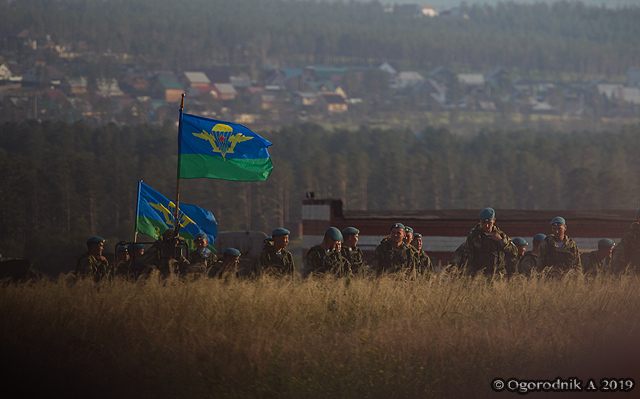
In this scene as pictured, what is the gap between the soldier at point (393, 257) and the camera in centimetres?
1259

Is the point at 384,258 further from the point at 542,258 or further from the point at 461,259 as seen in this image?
the point at 542,258

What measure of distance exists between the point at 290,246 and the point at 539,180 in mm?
61481

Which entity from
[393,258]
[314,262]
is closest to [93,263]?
[314,262]

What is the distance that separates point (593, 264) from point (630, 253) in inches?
43.9

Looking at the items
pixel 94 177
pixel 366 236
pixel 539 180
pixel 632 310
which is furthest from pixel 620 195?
pixel 632 310

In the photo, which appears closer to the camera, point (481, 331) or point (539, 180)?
point (481, 331)

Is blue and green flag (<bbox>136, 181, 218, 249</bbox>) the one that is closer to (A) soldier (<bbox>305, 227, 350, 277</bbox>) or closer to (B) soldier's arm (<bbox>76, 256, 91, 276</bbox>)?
(B) soldier's arm (<bbox>76, 256, 91, 276</bbox>)

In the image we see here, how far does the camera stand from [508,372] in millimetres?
8930

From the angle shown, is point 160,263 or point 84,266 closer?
point 84,266

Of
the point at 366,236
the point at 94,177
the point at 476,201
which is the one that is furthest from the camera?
the point at 476,201

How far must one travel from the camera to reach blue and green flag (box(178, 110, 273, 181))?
48.3ft

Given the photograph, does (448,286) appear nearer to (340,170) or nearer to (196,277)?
(196,277)

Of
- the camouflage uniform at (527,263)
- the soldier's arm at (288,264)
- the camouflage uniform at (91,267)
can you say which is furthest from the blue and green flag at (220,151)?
the camouflage uniform at (527,263)

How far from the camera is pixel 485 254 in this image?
12.9 meters
